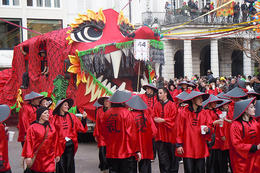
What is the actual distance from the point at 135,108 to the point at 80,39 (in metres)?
5.28

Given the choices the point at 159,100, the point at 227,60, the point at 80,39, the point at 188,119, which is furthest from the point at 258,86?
the point at 227,60

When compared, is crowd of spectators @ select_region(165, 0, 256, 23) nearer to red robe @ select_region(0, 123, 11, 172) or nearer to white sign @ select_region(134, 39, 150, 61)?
white sign @ select_region(134, 39, 150, 61)

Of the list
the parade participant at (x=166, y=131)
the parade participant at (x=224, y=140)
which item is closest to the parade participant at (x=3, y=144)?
the parade participant at (x=166, y=131)

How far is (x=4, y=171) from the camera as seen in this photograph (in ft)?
20.4

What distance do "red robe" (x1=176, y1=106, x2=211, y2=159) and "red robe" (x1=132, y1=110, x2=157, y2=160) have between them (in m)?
0.58

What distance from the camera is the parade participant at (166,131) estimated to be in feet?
25.5

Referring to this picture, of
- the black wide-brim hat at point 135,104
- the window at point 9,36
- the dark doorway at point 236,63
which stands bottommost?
the black wide-brim hat at point 135,104

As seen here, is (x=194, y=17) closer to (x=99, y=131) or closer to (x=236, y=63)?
(x=236, y=63)

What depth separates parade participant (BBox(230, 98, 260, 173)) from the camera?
18.1 ft

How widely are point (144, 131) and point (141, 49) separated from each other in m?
3.89

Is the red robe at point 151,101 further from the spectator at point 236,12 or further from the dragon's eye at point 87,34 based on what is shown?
the spectator at point 236,12

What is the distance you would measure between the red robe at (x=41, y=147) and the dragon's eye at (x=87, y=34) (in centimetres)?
550

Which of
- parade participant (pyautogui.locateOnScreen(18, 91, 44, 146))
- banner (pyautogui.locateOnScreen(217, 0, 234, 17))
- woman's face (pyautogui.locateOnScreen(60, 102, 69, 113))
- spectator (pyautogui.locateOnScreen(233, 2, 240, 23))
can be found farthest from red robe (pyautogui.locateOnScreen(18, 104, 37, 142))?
spectator (pyautogui.locateOnScreen(233, 2, 240, 23))

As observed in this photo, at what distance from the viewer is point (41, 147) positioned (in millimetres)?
6125
